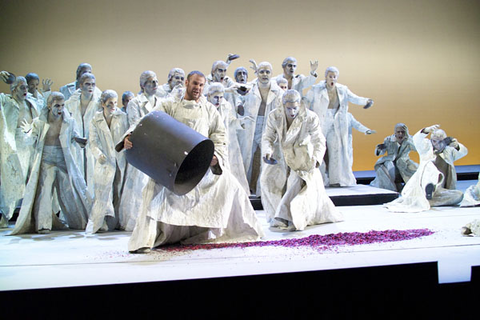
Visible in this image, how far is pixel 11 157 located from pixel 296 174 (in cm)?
355

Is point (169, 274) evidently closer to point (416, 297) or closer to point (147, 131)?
point (147, 131)

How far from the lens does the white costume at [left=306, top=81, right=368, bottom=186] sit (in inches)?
322

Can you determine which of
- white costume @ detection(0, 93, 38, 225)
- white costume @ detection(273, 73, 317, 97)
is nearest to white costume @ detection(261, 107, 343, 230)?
white costume @ detection(273, 73, 317, 97)

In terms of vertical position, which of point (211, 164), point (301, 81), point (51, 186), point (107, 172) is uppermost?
point (301, 81)

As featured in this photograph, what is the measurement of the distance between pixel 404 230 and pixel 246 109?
3.13m

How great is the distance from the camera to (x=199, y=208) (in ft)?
15.4

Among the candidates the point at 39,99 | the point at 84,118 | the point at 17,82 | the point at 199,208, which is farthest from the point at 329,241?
the point at 39,99

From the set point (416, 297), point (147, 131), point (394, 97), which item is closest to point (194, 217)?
point (147, 131)

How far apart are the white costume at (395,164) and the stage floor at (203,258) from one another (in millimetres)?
2374

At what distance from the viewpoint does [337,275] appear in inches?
127

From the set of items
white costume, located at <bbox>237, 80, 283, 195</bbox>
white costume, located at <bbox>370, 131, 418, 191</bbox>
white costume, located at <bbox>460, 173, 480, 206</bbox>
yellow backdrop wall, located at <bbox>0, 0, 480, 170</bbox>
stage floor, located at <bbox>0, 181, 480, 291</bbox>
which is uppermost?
yellow backdrop wall, located at <bbox>0, 0, 480, 170</bbox>

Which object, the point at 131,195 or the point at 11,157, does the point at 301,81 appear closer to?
the point at 131,195

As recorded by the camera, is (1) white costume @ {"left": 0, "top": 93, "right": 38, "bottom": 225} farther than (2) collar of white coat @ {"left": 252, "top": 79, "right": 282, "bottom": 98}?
No

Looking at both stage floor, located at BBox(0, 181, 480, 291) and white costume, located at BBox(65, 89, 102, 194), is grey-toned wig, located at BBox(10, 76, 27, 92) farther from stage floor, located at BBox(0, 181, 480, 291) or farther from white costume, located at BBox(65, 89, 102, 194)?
stage floor, located at BBox(0, 181, 480, 291)
